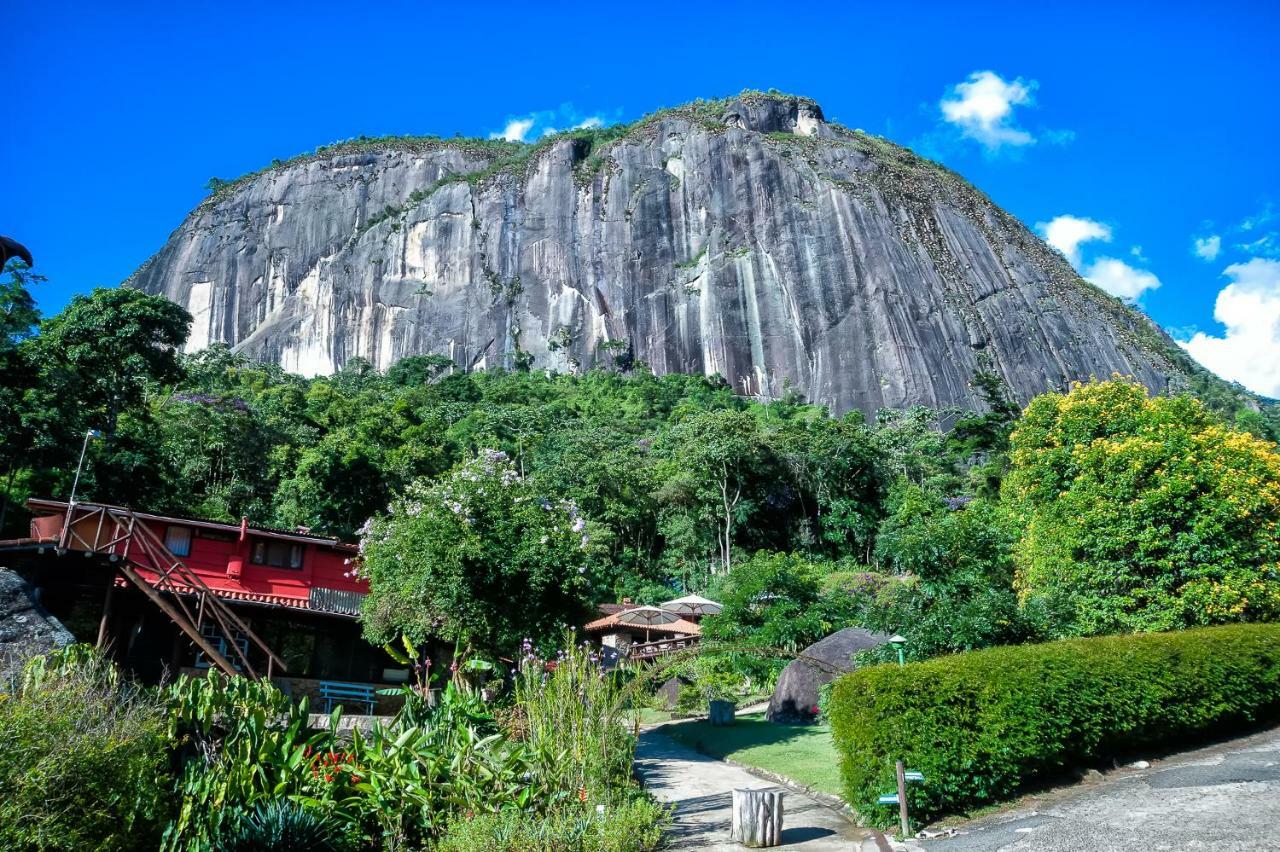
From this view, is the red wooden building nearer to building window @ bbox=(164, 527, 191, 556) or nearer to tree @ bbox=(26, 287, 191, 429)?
building window @ bbox=(164, 527, 191, 556)

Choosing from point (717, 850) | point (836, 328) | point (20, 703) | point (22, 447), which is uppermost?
point (836, 328)

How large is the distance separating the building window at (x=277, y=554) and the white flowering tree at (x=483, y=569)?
705 centimetres

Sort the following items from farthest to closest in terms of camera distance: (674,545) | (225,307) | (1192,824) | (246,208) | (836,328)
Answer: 1. (246,208)
2. (225,307)
3. (836,328)
4. (674,545)
5. (1192,824)

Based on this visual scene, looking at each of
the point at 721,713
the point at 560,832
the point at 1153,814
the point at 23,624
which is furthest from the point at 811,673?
the point at 23,624

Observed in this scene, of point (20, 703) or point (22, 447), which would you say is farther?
point (22, 447)

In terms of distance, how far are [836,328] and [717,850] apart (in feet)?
220

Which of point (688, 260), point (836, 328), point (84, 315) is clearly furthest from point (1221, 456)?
point (688, 260)

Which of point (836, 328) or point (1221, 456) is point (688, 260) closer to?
point (836, 328)

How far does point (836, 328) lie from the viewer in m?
72.7

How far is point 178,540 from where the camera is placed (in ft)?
70.1

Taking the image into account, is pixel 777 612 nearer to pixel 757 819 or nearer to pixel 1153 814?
pixel 757 819

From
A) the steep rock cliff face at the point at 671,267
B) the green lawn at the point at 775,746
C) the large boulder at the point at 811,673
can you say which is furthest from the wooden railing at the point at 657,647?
the steep rock cliff face at the point at 671,267

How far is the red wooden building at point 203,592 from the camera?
55.0 feet

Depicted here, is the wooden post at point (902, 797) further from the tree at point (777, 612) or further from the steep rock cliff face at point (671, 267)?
the steep rock cliff face at point (671, 267)
